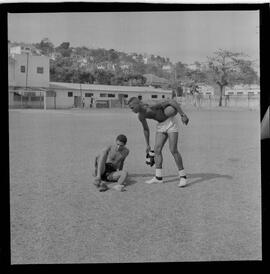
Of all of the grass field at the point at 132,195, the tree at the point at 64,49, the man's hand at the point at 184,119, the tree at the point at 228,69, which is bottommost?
the grass field at the point at 132,195

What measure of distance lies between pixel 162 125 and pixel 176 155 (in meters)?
0.34

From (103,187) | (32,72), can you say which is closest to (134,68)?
(32,72)

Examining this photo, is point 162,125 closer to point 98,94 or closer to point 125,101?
point 125,101

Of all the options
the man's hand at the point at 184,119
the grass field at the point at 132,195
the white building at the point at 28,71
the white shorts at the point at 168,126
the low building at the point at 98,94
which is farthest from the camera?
the white shorts at the point at 168,126

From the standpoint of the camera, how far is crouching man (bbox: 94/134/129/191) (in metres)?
3.89

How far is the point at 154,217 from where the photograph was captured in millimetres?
3596

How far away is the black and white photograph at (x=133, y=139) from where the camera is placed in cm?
332

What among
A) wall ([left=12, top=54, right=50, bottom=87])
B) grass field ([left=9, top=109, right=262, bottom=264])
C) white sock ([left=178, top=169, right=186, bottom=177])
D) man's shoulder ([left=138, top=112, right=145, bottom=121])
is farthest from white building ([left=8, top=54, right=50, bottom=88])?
white sock ([left=178, top=169, right=186, bottom=177])

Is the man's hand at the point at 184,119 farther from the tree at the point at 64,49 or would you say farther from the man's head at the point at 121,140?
the tree at the point at 64,49

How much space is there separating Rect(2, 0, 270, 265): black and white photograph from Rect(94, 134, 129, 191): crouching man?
0.4 inches

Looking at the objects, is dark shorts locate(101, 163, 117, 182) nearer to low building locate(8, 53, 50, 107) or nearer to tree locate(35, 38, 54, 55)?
low building locate(8, 53, 50, 107)

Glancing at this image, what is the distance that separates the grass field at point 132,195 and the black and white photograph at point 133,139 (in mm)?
11

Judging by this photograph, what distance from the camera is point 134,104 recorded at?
3.82 m

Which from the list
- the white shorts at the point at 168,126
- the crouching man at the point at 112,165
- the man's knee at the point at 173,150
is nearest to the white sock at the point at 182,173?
the man's knee at the point at 173,150
